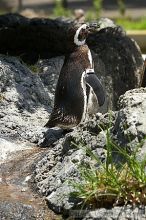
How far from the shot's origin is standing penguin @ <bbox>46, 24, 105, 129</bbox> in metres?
7.22

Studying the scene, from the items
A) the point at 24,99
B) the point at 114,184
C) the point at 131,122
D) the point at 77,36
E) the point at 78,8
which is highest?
the point at 77,36

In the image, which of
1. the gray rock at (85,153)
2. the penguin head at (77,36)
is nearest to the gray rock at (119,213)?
the gray rock at (85,153)

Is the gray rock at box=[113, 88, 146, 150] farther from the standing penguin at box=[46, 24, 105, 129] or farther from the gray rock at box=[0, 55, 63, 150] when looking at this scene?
the standing penguin at box=[46, 24, 105, 129]

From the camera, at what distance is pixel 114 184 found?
15.4 feet

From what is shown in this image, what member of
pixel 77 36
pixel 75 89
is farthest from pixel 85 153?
pixel 77 36

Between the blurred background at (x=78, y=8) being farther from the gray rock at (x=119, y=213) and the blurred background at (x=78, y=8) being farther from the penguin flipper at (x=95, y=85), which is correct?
Result: the gray rock at (x=119, y=213)

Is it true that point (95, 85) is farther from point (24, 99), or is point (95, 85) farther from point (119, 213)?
point (119, 213)

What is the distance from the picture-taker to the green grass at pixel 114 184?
4668 mm

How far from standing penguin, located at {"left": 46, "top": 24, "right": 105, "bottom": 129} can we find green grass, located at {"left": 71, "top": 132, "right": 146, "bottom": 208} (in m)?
2.23

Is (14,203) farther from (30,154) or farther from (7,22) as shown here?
(7,22)

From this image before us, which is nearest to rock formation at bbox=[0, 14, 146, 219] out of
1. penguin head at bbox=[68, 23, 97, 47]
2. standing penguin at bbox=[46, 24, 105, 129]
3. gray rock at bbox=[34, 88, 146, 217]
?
gray rock at bbox=[34, 88, 146, 217]

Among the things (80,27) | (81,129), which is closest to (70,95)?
(80,27)

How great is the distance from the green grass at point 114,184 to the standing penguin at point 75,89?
223 cm

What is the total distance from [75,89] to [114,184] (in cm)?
282
